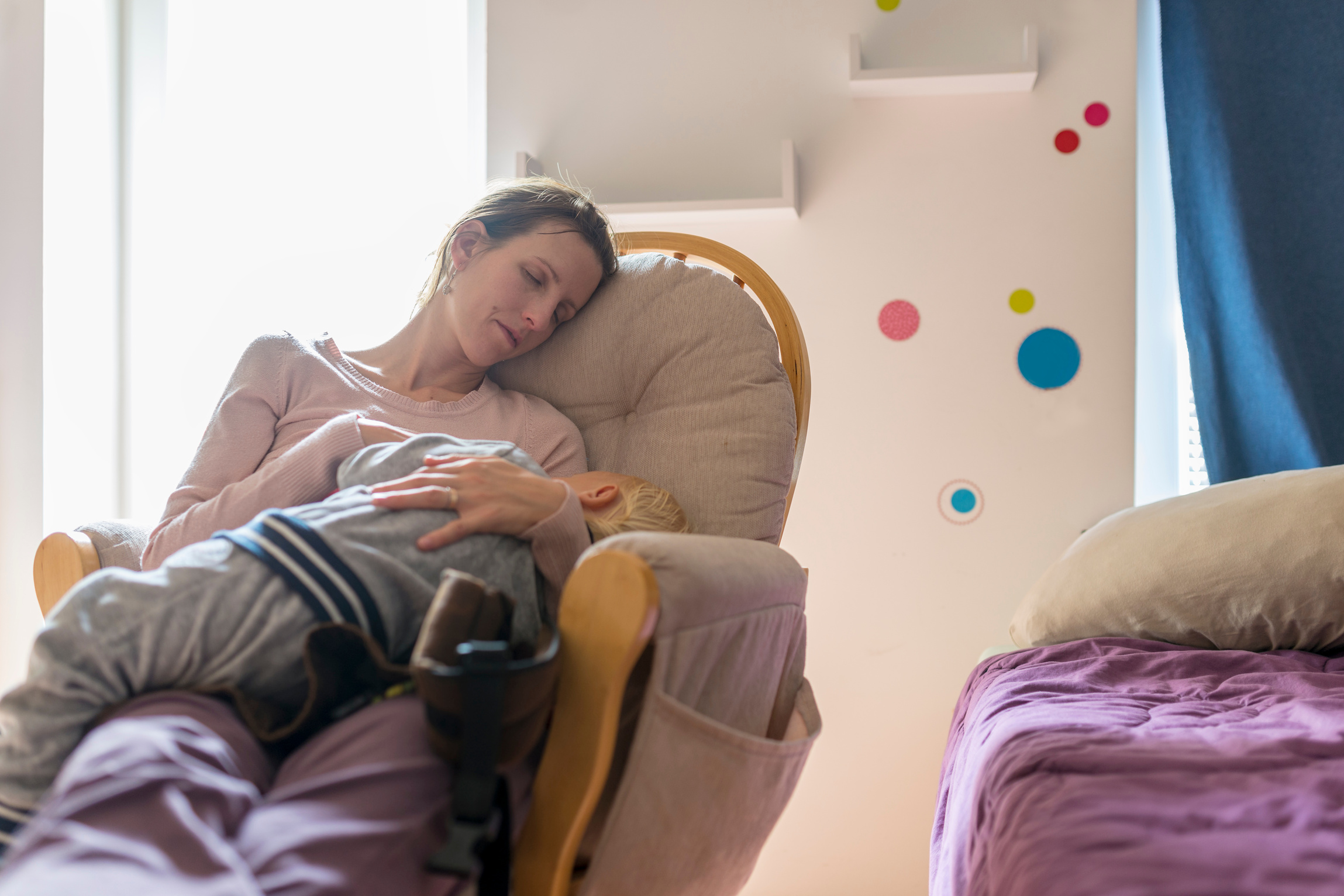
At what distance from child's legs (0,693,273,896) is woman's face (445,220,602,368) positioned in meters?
0.69

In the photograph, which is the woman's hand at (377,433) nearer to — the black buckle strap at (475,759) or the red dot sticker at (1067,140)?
the black buckle strap at (475,759)

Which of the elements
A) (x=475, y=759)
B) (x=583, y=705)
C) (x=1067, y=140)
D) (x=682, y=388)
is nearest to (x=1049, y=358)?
(x=1067, y=140)

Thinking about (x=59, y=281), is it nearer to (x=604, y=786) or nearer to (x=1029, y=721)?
(x=604, y=786)

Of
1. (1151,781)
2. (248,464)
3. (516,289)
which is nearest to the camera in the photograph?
(1151,781)

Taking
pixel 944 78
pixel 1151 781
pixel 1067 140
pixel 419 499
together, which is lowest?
pixel 1151 781

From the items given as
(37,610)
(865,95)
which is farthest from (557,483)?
(37,610)

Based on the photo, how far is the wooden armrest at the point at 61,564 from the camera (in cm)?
103

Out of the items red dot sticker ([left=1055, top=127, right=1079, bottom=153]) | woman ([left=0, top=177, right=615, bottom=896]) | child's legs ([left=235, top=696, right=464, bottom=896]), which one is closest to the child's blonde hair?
woman ([left=0, top=177, right=615, bottom=896])

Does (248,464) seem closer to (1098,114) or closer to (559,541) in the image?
(559,541)

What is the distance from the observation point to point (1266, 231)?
1.89m

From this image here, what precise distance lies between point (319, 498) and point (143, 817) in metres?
0.51

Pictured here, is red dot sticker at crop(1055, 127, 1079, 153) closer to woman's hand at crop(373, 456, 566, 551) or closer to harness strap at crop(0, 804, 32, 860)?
woman's hand at crop(373, 456, 566, 551)

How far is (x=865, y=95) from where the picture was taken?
199cm

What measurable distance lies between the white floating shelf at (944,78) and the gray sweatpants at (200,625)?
5.05ft
